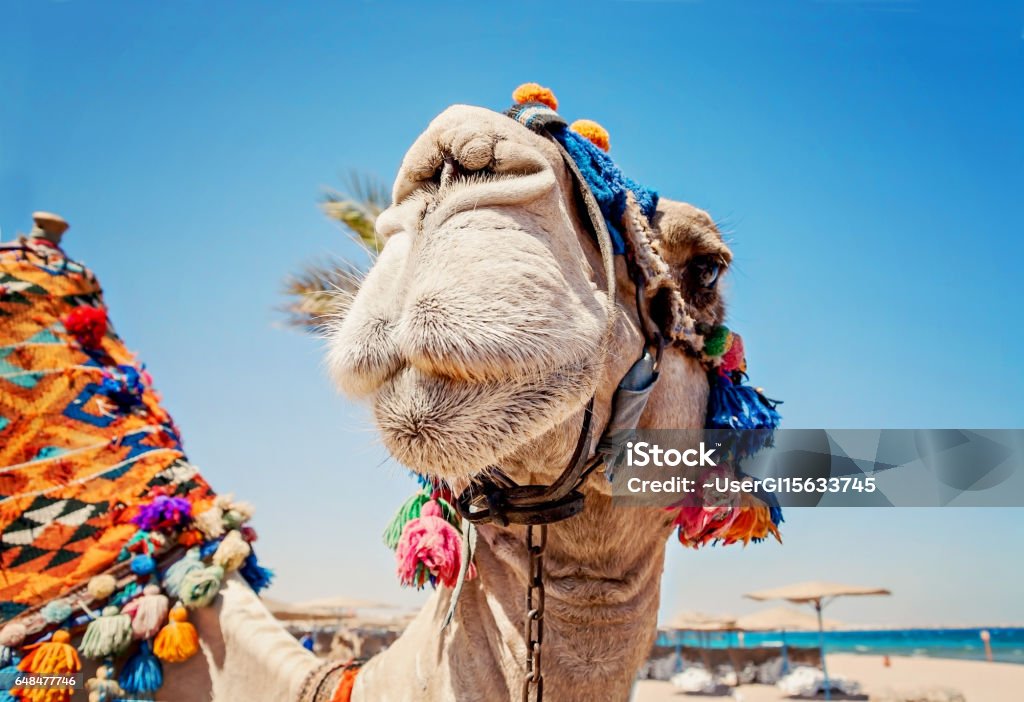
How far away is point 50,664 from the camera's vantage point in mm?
2557

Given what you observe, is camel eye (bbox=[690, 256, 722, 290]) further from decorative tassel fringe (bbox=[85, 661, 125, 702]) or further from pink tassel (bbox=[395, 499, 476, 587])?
decorative tassel fringe (bbox=[85, 661, 125, 702])

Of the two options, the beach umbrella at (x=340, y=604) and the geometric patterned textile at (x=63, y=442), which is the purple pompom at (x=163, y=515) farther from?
the beach umbrella at (x=340, y=604)

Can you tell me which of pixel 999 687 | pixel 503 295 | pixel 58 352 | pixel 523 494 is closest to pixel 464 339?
pixel 503 295

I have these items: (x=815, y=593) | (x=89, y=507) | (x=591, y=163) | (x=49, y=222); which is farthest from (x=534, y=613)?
(x=815, y=593)

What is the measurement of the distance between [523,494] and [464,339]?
0.47 meters

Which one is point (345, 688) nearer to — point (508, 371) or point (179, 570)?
point (179, 570)

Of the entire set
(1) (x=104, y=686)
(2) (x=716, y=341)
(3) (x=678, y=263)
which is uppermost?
(3) (x=678, y=263)

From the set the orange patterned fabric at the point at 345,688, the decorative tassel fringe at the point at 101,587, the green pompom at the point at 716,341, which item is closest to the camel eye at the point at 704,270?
the green pompom at the point at 716,341

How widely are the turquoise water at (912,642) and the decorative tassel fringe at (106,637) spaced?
50.8 metres

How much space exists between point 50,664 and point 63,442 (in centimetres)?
103

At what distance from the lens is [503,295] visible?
1.36 m

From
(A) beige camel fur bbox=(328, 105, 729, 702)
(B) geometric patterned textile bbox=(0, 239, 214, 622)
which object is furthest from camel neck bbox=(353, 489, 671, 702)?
(B) geometric patterned textile bbox=(0, 239, 214, 622)

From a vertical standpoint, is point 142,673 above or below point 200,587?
below

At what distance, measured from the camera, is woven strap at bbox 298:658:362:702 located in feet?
7.11
